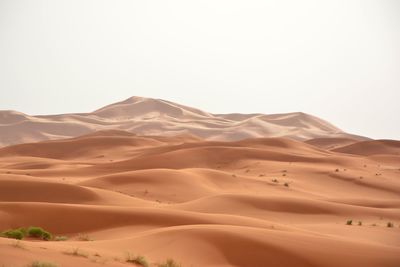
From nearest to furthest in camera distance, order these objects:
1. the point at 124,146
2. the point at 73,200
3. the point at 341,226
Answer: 1. the point at 341,226
2. the point at 73,200
3. the point at 124,146

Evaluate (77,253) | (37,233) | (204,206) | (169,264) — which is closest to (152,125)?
(204,206)

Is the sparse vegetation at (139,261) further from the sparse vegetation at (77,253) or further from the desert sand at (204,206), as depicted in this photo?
the sparse vegetation at (77,253)

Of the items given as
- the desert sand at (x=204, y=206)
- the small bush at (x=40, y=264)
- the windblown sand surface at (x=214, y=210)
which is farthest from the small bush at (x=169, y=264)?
the small bush at (x=40, y=264)

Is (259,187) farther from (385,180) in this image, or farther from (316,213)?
(385,180)

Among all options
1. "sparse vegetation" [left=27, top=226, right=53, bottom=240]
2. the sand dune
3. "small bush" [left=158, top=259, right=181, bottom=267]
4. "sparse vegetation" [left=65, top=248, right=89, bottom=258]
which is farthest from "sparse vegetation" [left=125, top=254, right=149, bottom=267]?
the sand dune

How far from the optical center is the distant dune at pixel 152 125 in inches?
4040

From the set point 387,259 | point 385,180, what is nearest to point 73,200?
point 387,259

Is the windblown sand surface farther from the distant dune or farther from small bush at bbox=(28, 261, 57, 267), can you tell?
the distant dune

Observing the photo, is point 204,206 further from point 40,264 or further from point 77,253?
point 40,264

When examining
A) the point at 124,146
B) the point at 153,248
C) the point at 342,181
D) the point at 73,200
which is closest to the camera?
the point at 153,248

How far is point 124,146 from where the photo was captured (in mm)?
53938

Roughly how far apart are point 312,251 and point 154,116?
119045 mm

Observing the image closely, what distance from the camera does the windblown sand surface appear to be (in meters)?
10.2

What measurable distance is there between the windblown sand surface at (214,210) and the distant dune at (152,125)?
60.4m
